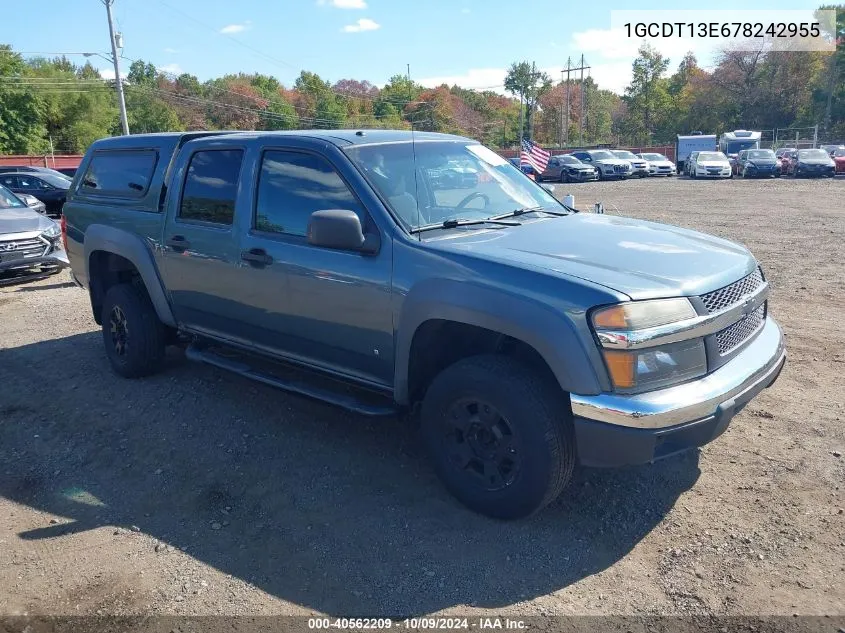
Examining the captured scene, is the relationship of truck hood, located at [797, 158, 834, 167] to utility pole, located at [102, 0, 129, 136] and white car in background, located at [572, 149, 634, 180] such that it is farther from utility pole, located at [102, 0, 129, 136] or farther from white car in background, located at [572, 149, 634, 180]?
utility pole, located at [102, 0, 129, 136]

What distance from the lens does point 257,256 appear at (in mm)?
4352

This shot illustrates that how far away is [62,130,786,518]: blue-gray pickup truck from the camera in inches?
120

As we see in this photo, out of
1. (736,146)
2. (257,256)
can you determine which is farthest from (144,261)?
(736,146)

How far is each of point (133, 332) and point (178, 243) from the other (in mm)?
1029

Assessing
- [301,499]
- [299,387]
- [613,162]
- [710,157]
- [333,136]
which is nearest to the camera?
[301,499]

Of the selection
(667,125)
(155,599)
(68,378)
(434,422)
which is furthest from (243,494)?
(667,125)

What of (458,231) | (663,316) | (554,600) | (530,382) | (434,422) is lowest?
(554,600)

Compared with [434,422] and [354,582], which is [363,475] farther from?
[354,582]

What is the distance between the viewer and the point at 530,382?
324 centimetres

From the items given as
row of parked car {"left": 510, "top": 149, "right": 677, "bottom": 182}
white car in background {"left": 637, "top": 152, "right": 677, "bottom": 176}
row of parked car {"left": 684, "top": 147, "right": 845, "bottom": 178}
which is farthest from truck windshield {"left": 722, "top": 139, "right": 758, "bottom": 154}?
row of parked car {"left": 684, "top": 147, "right": 845, "bottom": 178}

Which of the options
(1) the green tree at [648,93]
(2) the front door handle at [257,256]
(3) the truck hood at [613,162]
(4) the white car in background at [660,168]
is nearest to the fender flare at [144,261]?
(2) the front door handle at [257,256]

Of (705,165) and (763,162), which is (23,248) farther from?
(763,162)

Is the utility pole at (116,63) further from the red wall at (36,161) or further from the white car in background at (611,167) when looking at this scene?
the white car in background at (611,167)

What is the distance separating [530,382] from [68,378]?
440 cm
